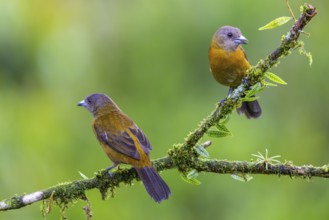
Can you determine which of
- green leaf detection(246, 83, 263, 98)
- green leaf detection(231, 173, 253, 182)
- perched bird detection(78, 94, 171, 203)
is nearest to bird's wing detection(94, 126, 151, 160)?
perched bird detection(78, 94, 171, 203)

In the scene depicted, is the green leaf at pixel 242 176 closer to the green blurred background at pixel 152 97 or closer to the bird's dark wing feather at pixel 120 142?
the bird's dark wing feather at pixel 120 142

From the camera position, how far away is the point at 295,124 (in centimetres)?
1386

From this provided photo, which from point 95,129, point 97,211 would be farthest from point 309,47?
point 95,129

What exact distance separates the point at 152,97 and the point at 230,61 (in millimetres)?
7868

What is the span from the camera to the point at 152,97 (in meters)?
14.3

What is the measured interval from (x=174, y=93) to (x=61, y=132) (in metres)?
2.74

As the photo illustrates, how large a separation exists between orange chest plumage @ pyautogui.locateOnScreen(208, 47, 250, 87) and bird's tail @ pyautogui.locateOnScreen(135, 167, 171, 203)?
1289 mm

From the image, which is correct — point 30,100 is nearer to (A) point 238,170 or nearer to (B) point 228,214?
(B) point 228,214

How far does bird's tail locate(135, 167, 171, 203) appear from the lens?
18.1 ft

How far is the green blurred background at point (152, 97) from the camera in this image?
11.4 meters

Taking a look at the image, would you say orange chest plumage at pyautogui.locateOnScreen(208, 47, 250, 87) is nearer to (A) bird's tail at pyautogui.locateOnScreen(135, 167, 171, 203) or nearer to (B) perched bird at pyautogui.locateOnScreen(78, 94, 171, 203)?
(B) perched bird at pyautogui.locateOnScreen(78, 94, 171, 203)

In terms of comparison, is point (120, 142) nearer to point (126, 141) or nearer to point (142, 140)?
point (126, 141)

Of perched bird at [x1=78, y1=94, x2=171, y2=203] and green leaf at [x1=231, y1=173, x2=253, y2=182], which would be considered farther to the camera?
perched bird at [x1=78, y1=94, x2=171, y2=203]

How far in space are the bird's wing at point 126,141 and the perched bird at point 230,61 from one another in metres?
0.93
